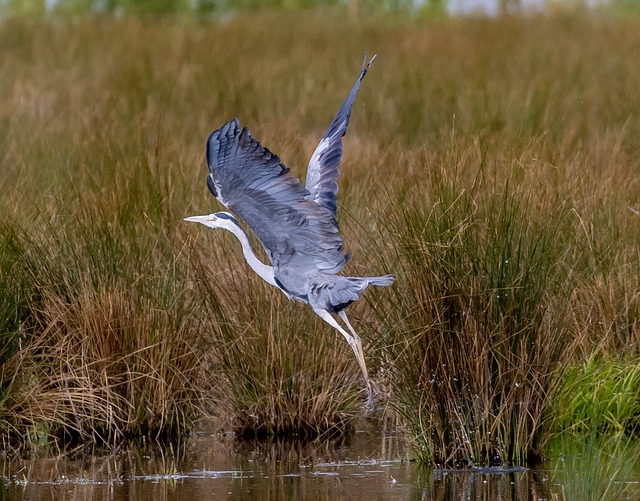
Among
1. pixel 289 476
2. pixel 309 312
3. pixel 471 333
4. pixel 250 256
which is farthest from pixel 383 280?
pixel 309 312

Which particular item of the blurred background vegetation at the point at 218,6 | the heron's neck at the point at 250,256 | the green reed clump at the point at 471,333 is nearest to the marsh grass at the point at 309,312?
the green reed clump at the point at 471,333

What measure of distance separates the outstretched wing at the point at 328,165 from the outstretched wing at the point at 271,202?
15cm

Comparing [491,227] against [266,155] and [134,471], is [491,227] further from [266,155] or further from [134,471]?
[134,471]

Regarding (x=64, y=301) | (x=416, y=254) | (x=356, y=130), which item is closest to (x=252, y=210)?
(x=416, y=254)

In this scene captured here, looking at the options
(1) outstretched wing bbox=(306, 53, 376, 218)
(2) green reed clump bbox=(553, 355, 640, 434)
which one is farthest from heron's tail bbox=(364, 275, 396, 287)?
(2) green reed clump bbox=(553, 355, 640, 434)

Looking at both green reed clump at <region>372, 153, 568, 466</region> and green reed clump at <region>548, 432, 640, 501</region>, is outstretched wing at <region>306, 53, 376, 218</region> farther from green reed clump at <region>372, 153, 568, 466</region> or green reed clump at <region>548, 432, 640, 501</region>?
green reed clump at <region>548, 432, 640, 501</region>

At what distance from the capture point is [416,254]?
526cm

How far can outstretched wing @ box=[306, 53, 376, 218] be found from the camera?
15.7ft

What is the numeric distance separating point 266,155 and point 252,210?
24cm

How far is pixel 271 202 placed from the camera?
4.54m

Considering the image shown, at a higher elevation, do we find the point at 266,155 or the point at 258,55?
the point at 258,55

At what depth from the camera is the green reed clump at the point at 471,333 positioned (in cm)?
523

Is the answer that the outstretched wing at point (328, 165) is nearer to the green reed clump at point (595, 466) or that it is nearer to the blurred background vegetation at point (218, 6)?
the green reed clump at point (595, 466)

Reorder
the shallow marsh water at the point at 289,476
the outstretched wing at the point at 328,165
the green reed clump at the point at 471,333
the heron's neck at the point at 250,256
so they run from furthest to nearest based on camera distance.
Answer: the green reed clump at the point at 471,333 < the shallow marsh water at the point at 289,476 < the outstretched wing at the point at 328,165 < the heron's neck at the point at 250,256
